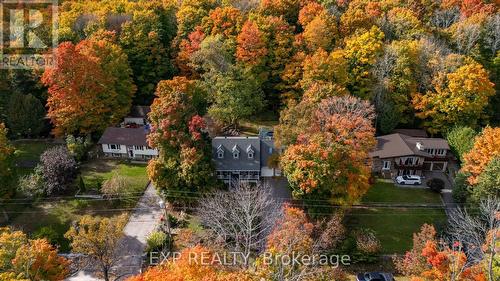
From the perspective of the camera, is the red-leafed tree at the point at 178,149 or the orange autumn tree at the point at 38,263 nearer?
the orange autumn tree at the point at 38,263

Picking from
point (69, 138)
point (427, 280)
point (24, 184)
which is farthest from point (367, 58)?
point (24, 184)

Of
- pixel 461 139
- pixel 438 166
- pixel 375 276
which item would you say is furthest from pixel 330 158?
pixel 461 139

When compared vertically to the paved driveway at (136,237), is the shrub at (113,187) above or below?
above

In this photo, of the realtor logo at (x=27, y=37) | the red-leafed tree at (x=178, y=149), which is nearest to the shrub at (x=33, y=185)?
the red-leafed tree at (x=178, y=149)

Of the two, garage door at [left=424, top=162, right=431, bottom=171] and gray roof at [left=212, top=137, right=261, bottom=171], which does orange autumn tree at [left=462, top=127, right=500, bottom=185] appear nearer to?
garage door at [left=424, top=162, right=431, bottom=171]

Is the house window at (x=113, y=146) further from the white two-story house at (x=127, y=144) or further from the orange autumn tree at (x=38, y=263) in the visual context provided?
the orange autumn tree at (x=38, y=263)

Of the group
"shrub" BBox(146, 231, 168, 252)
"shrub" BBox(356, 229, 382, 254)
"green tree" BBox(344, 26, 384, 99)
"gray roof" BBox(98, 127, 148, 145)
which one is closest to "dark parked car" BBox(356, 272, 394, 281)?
"shrub" BBox(356, 229, 382, 254)

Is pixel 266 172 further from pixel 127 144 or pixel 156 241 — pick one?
pixel 127 144
